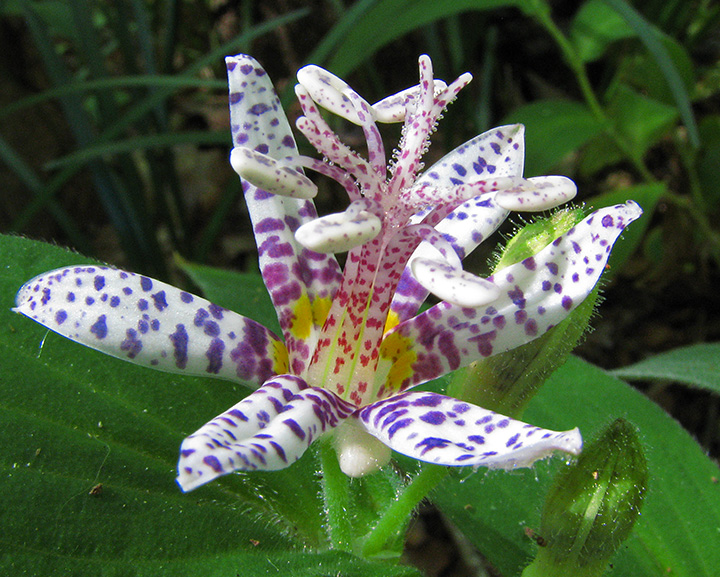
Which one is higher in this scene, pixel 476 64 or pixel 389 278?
pixel 389 278

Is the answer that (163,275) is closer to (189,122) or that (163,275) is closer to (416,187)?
(189,122)

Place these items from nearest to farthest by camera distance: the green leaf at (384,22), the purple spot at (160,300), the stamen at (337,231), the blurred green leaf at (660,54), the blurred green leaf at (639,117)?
the stamen at (337,231) < the purple spot at (160,300) < the blurred green leaf at (660,54) < the green leaf at (384,22) < the blurred green leaf at (639,117)

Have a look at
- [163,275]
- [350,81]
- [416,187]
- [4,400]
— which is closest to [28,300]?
[4,400]

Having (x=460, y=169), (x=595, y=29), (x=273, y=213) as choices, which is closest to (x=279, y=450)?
(x=273, y=213)

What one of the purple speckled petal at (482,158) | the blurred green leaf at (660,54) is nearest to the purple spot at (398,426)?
the purple speckled petal at (482,158)

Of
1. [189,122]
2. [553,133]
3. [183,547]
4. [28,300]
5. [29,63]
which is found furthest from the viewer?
[189,122]

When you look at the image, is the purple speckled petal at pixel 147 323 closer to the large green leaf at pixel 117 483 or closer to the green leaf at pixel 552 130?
the large green leaf at pixel 117 483
